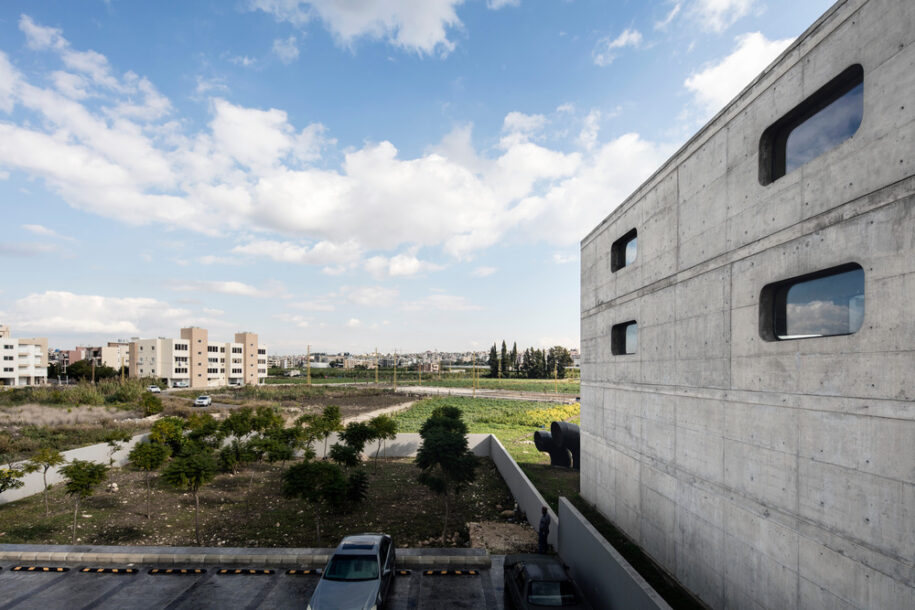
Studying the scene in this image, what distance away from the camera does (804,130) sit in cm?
762

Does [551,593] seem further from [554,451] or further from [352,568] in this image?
[554,451]

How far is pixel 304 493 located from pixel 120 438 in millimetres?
14475

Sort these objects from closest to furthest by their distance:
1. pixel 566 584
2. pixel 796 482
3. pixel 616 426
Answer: pixel 796 482 < pixel 566 584 < pixel 616 426

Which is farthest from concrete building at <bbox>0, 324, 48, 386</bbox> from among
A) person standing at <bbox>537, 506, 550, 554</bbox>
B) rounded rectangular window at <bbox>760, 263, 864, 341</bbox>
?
rounded rectangular window at <bbox>760, 263, 864, 341</bbox>

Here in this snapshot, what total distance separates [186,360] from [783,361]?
321 ft

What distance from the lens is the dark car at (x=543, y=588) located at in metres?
8.11

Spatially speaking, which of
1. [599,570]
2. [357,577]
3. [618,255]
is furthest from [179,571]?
[618,255]

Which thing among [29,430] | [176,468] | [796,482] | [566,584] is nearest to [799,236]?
[796,482]

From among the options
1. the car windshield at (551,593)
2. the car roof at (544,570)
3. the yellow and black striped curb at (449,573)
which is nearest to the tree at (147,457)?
the yellow and black striped curb at (449,573)

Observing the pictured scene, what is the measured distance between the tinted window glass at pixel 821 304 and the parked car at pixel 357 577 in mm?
9272

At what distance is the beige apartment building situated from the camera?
83.5 meters

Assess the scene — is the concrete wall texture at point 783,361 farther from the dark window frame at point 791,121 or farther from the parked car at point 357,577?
the parked car at point 357,577

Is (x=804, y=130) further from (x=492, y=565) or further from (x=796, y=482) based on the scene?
(x=492, y=565)

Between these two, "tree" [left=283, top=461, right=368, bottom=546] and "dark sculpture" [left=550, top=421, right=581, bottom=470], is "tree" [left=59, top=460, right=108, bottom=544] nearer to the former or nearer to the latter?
"tree" [left=283, top=461, right=368, bottom=546]
